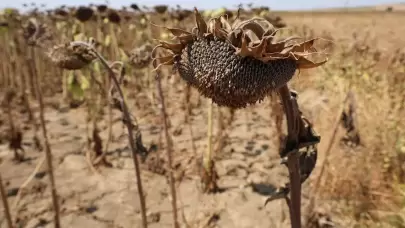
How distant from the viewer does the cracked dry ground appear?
3066 mm

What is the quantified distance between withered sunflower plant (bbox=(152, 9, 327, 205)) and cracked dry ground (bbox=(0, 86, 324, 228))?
1454 millimetres

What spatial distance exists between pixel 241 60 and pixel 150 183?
2760 mm

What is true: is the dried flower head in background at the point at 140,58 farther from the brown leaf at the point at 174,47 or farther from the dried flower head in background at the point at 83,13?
the dried flower head in background at the point at 83,13

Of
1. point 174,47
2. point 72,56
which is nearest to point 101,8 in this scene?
point 72,56

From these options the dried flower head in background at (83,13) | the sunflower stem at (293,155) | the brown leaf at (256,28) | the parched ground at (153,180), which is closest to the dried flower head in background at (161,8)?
the dried flower head in background at (83,13)

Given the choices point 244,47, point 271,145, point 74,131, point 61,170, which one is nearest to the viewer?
point 244,47

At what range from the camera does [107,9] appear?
6.24 metres

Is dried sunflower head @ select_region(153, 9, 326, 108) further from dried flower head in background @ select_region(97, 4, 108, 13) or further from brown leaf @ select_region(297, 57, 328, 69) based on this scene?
dried flower head in background @ select_region(97, 4, 108, 13)

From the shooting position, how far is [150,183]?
3639 mm

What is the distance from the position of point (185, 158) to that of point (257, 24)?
3026 millimetres

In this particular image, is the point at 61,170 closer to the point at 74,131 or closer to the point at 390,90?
the point at 74,131

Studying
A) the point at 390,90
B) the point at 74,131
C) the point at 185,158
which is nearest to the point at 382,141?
the point at 390,90

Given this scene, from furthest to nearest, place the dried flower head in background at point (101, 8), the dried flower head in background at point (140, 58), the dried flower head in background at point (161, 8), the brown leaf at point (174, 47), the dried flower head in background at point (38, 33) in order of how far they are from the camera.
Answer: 1. the dried flower head in background at point (101, 8)
2. the dried flower head in background at point (161, 8)
3. the dried flower head in background at point (38, 33)
4. the dried flower head in background at point (140, 58)
5. the brown leaf at point (174, 47)

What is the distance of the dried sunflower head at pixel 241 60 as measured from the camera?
1.04 meters
